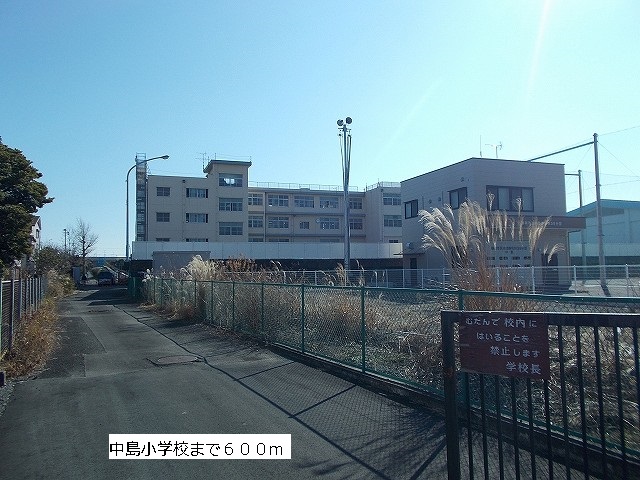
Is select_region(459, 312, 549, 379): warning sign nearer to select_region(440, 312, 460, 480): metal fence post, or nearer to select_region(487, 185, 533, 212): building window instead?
select_region(440, 312, 460, 480): metal fence post

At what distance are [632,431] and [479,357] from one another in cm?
234

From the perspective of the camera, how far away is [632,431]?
4.64 metres

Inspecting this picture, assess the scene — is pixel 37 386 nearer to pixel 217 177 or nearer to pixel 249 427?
pixel 249 427

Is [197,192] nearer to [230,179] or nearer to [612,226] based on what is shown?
[230,179]

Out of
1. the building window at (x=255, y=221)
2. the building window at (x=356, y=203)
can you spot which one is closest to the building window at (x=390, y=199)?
the building window at (x=356, y=203)

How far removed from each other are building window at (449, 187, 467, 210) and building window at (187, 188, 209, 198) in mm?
30334

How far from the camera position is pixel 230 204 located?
57438mm

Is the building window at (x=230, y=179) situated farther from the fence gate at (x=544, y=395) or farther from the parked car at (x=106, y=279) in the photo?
the fence gate at (x=544, y=395)

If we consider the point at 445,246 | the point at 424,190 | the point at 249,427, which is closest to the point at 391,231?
the point at 424,190

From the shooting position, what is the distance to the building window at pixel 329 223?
217 feet

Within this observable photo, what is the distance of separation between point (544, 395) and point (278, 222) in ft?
202

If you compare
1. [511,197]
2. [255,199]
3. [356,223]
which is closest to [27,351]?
[511,197]

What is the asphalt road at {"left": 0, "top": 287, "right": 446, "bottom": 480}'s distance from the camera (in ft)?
16.3

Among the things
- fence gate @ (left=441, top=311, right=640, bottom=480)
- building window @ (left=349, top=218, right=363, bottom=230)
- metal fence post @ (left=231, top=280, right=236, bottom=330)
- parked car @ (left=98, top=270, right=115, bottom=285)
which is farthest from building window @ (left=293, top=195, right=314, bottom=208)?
fence gate @ (left=441, top=311, right=640, bottom=480)
